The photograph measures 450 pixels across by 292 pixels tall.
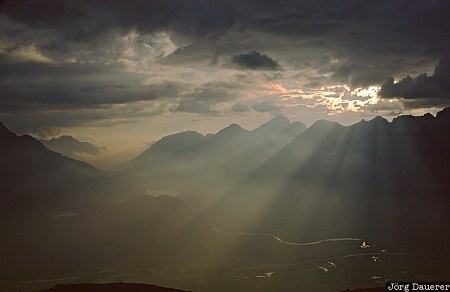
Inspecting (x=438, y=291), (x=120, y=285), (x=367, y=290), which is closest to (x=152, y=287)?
(x=120, y=285)

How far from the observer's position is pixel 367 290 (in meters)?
59.1

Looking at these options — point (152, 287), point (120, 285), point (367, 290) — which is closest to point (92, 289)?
point (120, 285)

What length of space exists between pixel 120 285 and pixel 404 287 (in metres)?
36.4

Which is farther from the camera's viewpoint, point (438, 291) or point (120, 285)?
point (120, 285)

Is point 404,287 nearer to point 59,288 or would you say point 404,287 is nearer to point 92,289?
point 92,289

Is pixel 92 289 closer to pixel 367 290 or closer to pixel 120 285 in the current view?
pixel 120 285

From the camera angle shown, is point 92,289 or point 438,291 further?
point 92,289

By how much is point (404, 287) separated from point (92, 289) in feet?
129

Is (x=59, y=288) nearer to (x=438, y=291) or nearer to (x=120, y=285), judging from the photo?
(x=120, y=285)

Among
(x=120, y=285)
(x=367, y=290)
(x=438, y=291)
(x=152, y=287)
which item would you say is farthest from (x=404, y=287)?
(x=120, y=285)

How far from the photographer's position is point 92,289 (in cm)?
6022

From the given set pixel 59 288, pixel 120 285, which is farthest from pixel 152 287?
pixel 59 288

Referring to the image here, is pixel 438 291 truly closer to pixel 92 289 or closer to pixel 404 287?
pixel 404 287

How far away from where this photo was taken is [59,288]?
60375 mm
